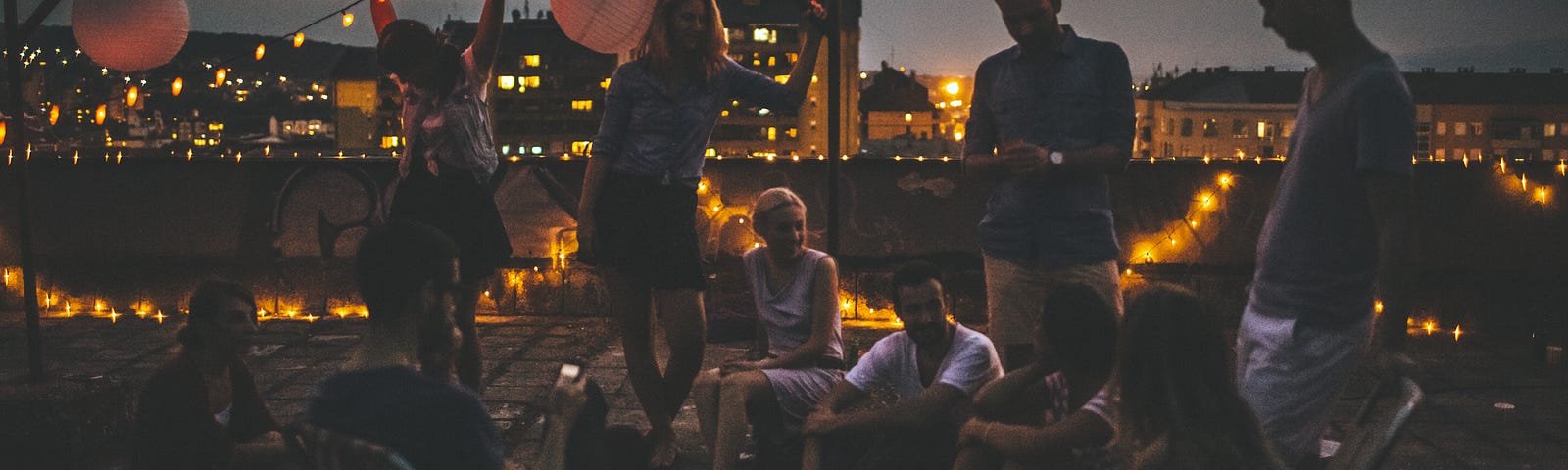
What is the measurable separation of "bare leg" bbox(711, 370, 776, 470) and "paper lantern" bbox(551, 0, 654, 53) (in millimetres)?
1956

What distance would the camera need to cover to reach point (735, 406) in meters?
4.83

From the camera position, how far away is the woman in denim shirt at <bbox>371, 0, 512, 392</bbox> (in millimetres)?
5273

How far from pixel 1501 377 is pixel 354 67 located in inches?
6054

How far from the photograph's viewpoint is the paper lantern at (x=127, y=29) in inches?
354

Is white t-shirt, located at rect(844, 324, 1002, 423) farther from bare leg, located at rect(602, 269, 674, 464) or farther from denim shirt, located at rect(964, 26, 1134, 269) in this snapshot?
bare leg, located at rect(602, 269, 674, 464)

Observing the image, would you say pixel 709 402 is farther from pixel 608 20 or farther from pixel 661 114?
pixel 608 20

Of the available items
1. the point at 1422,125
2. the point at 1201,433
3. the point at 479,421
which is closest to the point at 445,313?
the point at 479,421

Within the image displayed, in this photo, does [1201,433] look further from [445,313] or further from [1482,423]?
[1482,423]

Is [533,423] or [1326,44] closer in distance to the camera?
[1326,44]

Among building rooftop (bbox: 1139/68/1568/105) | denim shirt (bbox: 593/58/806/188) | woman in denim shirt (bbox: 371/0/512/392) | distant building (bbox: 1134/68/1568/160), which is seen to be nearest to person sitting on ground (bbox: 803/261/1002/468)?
denim shirt (bbox: 593/58/806/188)

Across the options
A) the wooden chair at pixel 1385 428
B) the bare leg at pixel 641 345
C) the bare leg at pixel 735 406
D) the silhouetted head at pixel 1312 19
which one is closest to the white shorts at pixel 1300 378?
the wooden chair at pixel 1385 428

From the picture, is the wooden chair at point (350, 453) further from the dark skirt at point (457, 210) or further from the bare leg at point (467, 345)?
the dark skirt at point (457, 210)

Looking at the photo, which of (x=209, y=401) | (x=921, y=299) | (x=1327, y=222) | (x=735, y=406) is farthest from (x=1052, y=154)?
(x=209, y=401)

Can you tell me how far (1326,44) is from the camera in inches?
133
